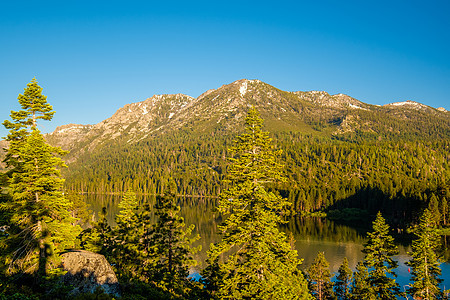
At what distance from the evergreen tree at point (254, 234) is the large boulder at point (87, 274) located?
33.9 ft

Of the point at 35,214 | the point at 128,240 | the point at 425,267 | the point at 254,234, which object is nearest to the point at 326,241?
the point at 425,267

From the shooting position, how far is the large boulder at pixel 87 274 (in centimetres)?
2295

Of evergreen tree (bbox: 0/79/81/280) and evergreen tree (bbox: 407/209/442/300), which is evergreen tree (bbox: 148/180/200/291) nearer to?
evergreen tree (bbox: 0/79/81/280)

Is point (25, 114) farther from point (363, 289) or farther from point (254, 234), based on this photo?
point (363, 289)

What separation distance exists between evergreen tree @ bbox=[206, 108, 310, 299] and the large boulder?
1034 cm

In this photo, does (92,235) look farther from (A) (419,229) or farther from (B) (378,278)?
(A) (419,229)

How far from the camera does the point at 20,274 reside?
69.4 ft

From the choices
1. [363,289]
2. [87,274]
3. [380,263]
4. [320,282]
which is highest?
[87,274]

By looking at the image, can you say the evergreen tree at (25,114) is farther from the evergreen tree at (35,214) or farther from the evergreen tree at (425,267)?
the evergreen tree at (425,267)

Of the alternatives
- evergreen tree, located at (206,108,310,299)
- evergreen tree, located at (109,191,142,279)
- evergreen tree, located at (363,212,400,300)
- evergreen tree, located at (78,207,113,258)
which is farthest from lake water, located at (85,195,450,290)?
evergreen tree, located at (206,108,310,299)

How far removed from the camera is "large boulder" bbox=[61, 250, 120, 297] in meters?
23.0

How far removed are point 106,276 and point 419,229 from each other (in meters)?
39.3

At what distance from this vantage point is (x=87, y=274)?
924 inches

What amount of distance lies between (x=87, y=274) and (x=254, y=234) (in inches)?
568
